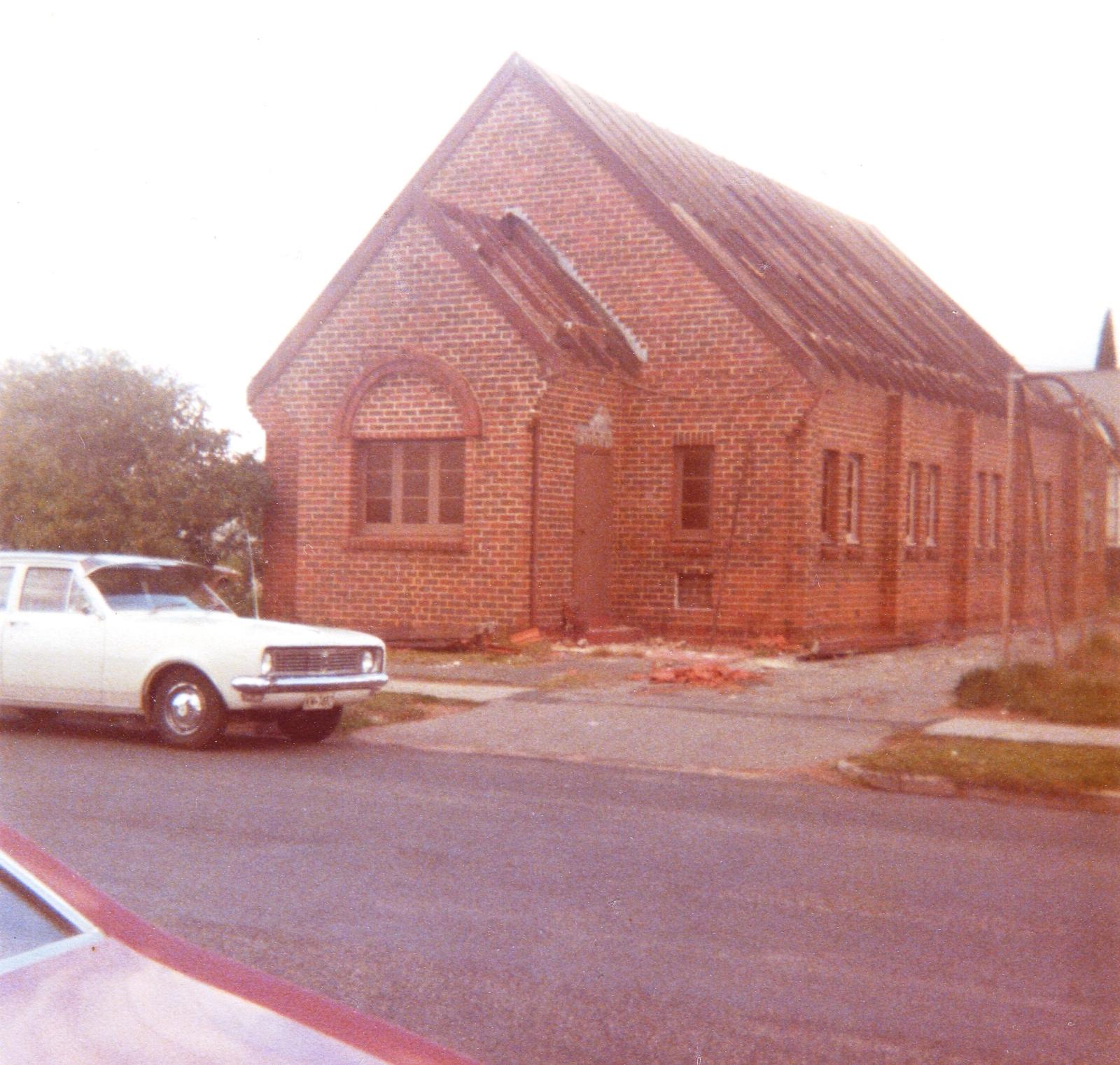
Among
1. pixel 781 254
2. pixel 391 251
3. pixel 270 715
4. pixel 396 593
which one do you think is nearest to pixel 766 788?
pixel 270 715

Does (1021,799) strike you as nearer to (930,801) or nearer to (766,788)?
(930,801)

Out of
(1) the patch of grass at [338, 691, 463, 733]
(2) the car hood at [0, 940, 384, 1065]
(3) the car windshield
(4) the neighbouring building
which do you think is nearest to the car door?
(3) the car windshield

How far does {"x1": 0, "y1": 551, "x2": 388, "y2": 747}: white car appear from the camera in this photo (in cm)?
1249

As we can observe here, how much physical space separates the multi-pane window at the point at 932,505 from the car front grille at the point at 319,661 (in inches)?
593

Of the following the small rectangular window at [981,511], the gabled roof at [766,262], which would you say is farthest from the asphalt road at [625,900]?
the small rectangular window at [981,511]

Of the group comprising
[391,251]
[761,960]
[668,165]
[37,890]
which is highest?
[668,165]

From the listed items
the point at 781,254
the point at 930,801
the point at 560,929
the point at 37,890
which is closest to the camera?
the point at 37,890

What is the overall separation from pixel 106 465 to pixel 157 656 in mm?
9802

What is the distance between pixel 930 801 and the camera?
11.0 meters

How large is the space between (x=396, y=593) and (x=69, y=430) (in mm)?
4886

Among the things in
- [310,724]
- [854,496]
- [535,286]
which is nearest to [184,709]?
[310,724]

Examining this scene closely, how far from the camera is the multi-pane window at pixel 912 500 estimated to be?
25656 millimetres

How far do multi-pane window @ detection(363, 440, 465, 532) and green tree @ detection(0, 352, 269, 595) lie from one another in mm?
1733

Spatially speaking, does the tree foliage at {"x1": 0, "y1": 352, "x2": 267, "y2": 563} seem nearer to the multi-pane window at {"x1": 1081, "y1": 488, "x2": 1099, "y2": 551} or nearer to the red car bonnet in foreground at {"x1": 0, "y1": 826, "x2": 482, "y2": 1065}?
the red car bonnet in foreground at {"x1": 0, "y1": 826, "x2": 482, "y2": 1065}
